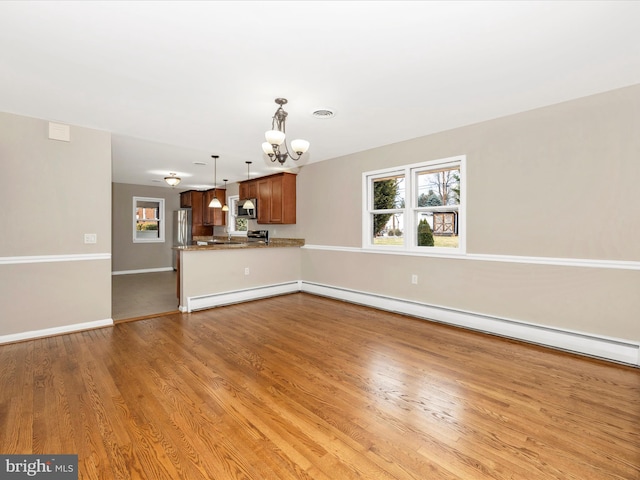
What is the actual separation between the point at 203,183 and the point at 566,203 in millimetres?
7714

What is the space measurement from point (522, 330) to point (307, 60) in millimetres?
3503

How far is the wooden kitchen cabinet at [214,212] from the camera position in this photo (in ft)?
28.1

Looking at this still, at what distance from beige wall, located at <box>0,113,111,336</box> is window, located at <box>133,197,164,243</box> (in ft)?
16.8

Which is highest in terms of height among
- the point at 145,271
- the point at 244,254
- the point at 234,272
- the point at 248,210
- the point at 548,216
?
the point at 248,210

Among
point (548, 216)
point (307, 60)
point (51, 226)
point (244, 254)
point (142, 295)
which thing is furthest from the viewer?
point (142, 295)

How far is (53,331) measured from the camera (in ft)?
11.7

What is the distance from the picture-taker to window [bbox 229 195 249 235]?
8227mm

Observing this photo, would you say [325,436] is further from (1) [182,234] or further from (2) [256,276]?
(1) [182,234]

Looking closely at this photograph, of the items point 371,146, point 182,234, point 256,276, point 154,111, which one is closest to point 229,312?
point 256,276

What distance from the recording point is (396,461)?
1646mm

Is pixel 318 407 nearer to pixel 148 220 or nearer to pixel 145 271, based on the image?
pixel 145 271

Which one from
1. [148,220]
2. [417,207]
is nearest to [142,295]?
[148,220]

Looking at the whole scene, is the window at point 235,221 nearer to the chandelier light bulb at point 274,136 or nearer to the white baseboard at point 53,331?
the white baseboard at point 53,331

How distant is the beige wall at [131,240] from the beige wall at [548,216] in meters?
7.18
